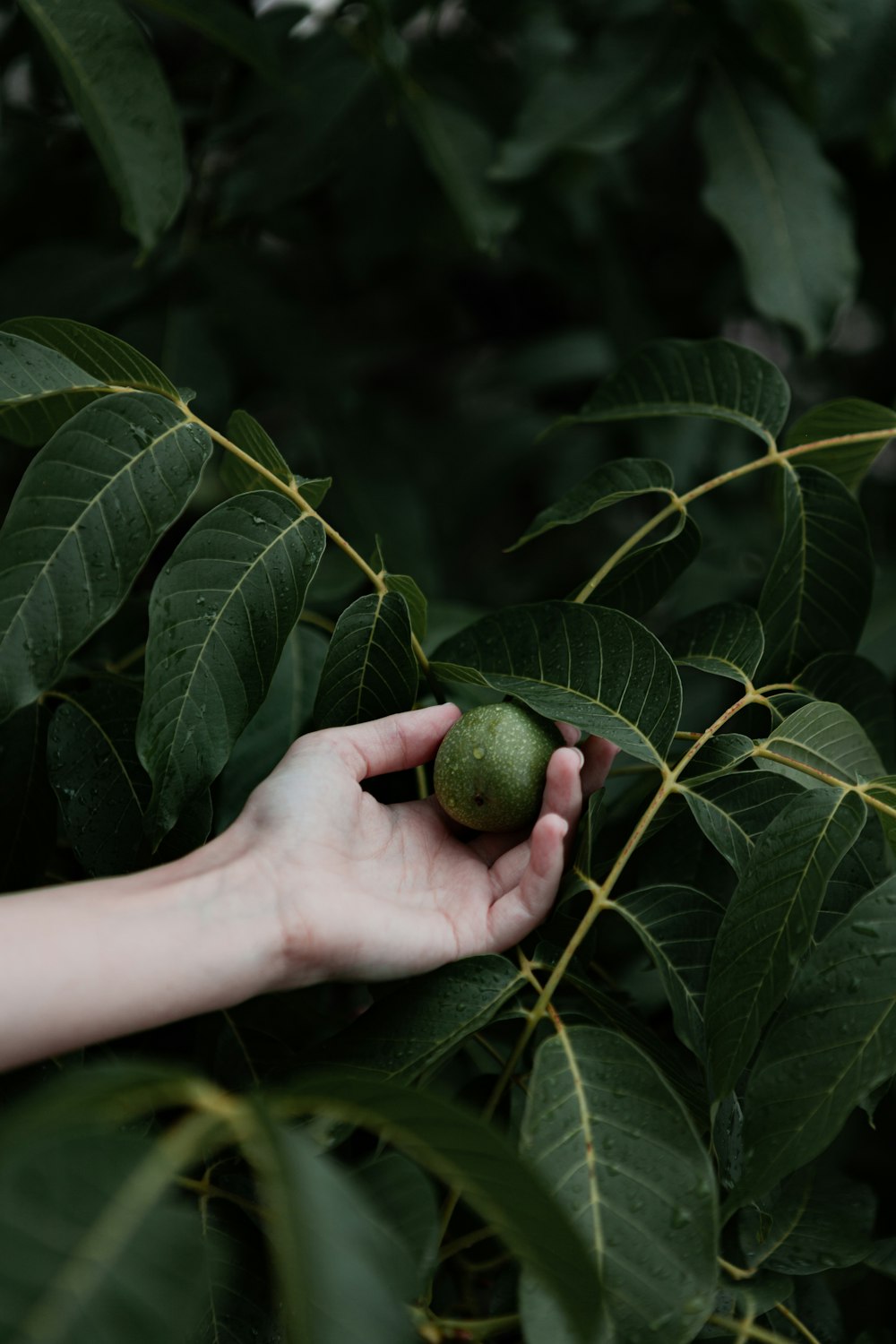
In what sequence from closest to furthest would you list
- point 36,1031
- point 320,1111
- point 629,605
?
point 320,1111
point 36,1031
point 629,605

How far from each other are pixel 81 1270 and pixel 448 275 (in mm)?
2121

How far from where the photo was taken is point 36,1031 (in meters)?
0.73

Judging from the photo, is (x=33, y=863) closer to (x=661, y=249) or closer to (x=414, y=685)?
(x=414, y=685)

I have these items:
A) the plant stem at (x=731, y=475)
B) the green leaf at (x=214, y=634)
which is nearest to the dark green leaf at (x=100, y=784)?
the green leaf at (x=214, y=634)

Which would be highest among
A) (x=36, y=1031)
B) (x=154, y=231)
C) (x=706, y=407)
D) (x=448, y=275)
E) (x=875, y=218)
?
(x=154, y=231)

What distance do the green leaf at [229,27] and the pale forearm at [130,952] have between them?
1.06 meters

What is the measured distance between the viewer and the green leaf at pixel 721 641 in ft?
3.26

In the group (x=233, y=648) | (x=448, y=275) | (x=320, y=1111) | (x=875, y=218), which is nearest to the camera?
(x=320, y=1111)

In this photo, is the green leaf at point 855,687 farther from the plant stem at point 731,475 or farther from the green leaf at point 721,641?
the plant stem at point 731,475

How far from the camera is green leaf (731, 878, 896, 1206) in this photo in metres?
0.72

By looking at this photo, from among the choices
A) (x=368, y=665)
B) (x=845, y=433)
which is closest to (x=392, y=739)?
(x=368, y=665)

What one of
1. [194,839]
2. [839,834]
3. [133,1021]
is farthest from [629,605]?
[133,1021]

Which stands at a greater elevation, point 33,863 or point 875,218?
point 33,863

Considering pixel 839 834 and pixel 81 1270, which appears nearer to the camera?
pixel 81 1270
